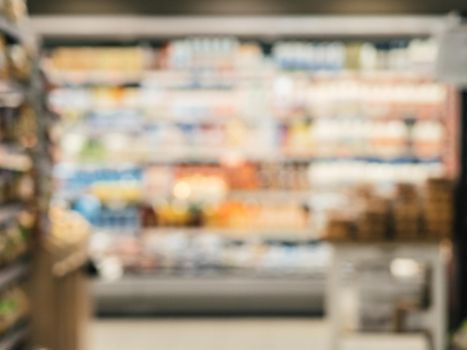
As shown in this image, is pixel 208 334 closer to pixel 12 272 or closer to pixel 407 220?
pixel 407 220

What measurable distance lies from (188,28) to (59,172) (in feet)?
5.58

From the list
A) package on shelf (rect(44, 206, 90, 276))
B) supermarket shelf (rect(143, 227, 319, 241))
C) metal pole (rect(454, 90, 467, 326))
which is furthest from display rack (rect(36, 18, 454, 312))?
package on shelf (rect(44, 206, 90, 276))

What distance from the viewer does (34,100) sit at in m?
6.29

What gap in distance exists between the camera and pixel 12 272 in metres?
5.75

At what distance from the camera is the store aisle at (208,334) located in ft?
26.3

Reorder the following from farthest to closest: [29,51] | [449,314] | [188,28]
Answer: [188,28] → [449,314] → [29,51]

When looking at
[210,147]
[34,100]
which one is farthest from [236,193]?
[34,100]

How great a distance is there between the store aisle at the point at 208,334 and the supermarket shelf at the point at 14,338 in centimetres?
178

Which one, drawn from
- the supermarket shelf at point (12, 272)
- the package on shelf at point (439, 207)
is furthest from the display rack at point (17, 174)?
the package on shelf at point (439, 207)

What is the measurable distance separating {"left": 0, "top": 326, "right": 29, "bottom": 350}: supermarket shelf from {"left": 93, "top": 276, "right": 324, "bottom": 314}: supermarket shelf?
3.23 meters

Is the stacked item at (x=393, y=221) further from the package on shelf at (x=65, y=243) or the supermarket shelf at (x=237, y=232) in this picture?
the supermarket shelf at (x=237, y=232)

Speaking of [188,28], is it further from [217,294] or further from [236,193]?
[217,294]

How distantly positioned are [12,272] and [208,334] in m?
3.07

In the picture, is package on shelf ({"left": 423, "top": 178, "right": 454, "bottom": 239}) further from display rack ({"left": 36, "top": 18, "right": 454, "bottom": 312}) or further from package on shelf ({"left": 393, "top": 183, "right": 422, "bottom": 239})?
display rack ({"left": 36, "top": 18, "right": 454, "bottom": 312})
